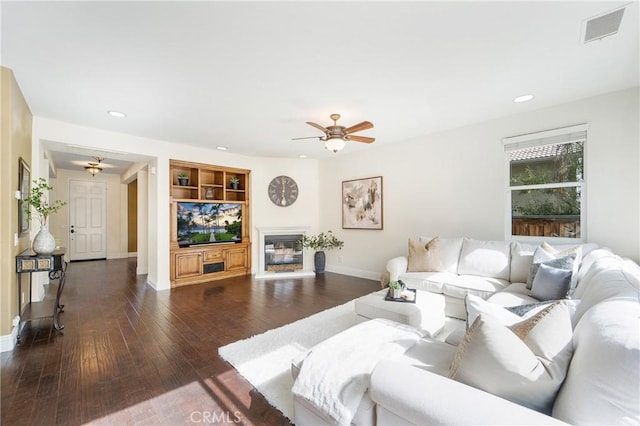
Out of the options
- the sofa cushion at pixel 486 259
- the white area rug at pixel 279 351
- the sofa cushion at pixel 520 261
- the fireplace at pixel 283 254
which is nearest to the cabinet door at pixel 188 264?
the fireplace at pixel 283 254

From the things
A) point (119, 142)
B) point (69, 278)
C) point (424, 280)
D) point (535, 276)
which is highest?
point (119, 142)

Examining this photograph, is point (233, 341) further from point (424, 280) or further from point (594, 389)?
point (594, 389)

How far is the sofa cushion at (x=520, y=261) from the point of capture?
10.7 ft

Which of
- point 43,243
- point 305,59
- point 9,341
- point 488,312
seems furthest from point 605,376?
point 43,243

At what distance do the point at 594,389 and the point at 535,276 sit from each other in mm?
2326

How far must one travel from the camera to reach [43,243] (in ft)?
9.89

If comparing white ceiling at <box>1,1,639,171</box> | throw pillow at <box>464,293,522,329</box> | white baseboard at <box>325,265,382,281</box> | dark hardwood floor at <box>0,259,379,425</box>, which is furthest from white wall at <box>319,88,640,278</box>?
throw pillow at <box>464,293,522,329</box>

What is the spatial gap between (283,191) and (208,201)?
5.61 feet

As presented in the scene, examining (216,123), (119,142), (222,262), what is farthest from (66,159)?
(216,123)

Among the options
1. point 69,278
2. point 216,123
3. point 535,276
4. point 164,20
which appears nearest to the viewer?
point 164,20

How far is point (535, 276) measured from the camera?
280 centimetres

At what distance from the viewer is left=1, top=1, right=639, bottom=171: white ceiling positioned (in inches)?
74.2

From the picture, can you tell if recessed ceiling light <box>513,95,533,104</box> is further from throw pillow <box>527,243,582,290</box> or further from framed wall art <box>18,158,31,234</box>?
framed wall art <box>18,158,31,234</box>

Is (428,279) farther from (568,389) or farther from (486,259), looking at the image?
(568,389)
